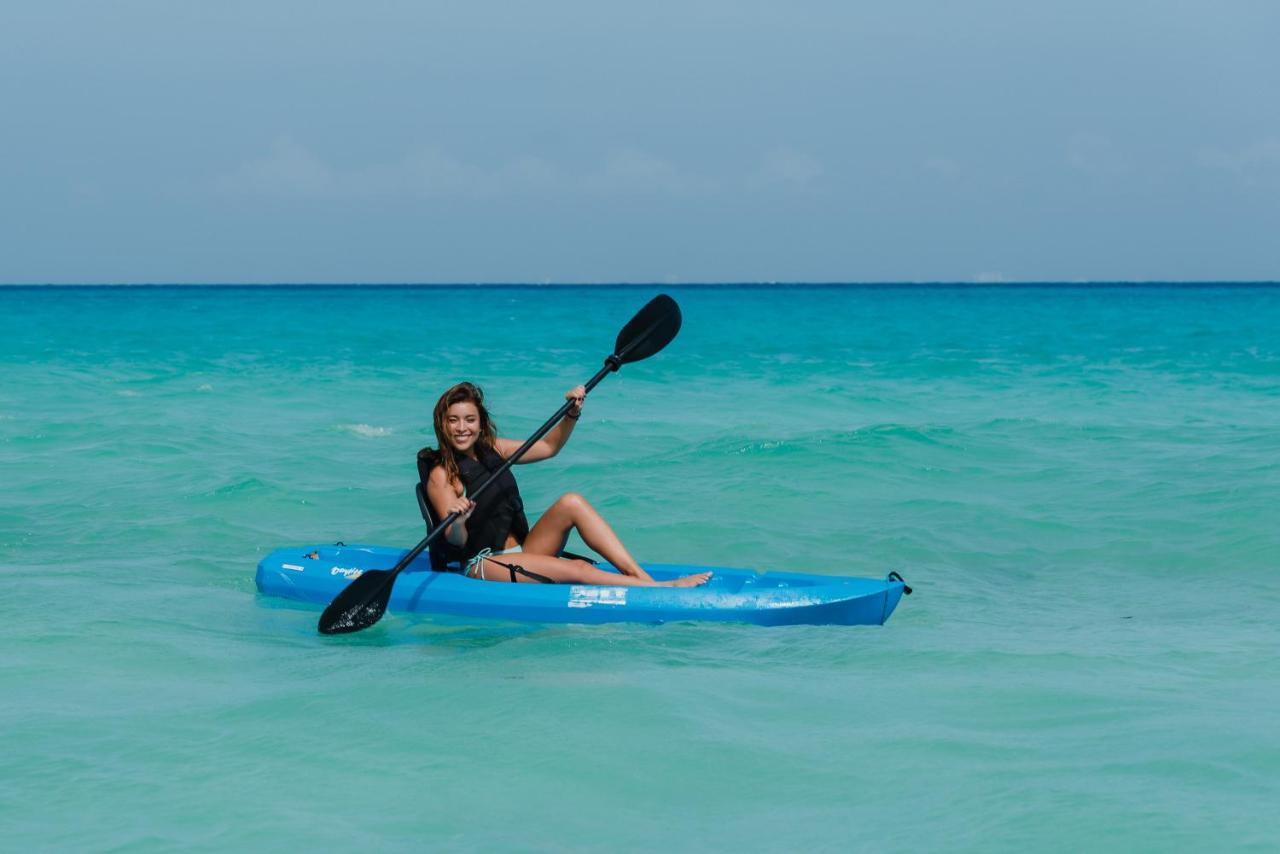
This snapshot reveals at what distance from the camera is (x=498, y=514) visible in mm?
6008

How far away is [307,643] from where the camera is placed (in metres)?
5.54

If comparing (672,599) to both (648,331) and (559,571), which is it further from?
(648,331)

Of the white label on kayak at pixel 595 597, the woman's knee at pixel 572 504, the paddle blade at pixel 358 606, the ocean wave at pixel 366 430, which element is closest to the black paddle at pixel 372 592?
the paddle blade at pixel 358 606

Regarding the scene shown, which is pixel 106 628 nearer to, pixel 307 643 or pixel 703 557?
Answer: pixel 307 643

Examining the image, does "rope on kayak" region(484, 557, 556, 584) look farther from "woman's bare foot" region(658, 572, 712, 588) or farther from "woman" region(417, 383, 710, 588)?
"woman's bare foot" region(658, 572, 712, 588)

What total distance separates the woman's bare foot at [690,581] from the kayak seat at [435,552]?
1.39ft

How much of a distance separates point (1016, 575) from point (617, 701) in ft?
10.5

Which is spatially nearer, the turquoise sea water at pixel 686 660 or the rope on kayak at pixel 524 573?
the turquoise sea water at pixel 686 660

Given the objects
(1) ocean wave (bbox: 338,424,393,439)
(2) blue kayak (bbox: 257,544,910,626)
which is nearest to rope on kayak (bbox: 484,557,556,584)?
(2) blue kayak (bbox: 257,544,910,626)

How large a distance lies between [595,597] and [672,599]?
318 millimetres

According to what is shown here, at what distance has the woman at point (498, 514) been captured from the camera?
576 centimetres

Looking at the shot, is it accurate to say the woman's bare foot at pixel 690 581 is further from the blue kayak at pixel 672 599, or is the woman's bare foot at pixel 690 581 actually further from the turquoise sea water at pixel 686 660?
the turquoise sea water at pixel 686 660

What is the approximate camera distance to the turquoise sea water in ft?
12.3

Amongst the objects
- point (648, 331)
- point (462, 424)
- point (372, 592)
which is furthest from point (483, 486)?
point (648, 331)
